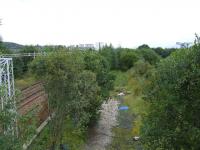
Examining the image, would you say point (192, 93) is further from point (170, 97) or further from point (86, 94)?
point (86, 94)

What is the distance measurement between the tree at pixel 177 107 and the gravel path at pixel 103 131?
1232cm

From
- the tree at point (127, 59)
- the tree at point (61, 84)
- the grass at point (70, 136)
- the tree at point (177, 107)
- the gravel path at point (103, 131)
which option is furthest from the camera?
the tree at point (127, 59)

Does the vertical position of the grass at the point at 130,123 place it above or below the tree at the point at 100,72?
below

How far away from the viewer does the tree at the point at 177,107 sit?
9.60 meters

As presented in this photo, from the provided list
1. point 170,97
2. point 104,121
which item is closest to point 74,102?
point 170,97

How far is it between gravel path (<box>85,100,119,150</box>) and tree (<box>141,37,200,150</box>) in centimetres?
1232

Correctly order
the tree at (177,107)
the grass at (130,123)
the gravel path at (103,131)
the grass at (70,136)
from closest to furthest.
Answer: the tree at (177,107)
the grass at (70,136)
the grass at (130,123)
the gravel path at (103,131)

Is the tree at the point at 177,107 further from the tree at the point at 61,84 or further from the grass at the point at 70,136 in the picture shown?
the grass at the point at 70,136

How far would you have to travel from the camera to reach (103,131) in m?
26.6

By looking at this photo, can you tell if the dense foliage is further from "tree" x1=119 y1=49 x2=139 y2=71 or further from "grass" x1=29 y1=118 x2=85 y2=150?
"tree" x1=119 y1=49 x2=139 y2=71

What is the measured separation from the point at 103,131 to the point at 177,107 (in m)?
17.2

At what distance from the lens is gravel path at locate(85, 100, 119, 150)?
2303 cm

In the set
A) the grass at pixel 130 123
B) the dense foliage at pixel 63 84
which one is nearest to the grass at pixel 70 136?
the dense foliage at pixel 63 84

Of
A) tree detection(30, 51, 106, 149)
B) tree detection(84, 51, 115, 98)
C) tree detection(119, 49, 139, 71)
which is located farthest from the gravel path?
tree detection(119, 49, 139, 71)
